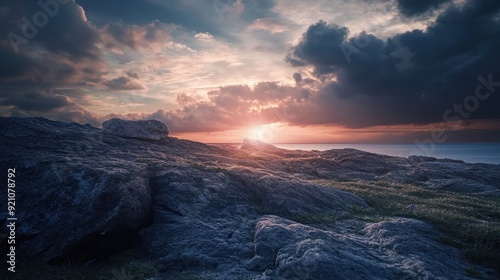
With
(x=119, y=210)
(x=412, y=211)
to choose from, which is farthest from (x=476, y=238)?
(x=119, y=210)

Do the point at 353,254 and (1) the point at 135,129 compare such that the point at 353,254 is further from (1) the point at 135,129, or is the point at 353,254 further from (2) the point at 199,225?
(1) the point at 135,129

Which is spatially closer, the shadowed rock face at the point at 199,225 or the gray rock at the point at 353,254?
the gray rock at the point at 353,254

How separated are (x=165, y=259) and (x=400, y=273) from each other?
8.97m

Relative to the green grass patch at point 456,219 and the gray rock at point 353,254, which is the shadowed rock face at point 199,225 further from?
the green grass patch at point 456,219

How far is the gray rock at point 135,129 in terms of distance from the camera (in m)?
33.0

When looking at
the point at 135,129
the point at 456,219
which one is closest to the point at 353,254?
the point at 456,219

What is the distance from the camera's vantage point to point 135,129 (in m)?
34.0

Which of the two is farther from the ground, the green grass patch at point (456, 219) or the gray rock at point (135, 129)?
the gray rock at point (135, 129)

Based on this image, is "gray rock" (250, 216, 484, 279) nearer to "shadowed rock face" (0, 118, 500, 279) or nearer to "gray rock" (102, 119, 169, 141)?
"shadowed rock face" (0, 118, 500, 279)

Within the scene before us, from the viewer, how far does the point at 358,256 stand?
1112 centimetres

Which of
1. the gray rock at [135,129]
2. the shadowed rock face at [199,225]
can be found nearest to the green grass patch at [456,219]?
the shadowed rock face at [199,225]

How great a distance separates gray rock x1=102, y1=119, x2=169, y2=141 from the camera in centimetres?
3303

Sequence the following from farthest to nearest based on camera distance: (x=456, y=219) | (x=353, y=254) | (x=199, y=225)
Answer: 1. (x=456, y=219)
2. (x=199, y=225)
3. (x=353, y=254)

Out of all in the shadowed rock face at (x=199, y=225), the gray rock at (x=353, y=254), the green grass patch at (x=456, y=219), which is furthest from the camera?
the green grass patch at (x=456, y=219)
